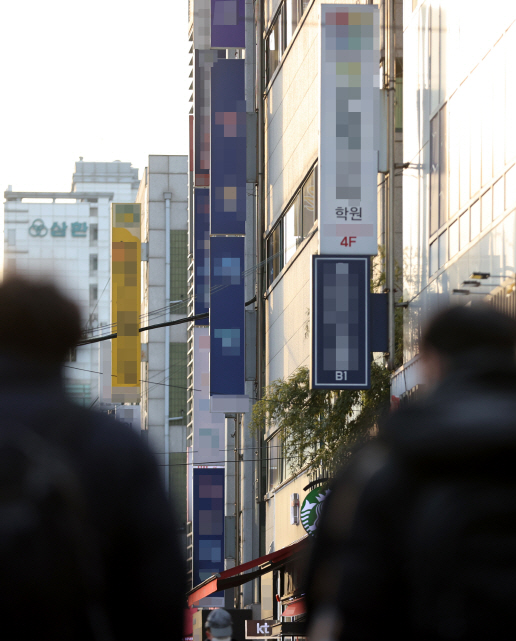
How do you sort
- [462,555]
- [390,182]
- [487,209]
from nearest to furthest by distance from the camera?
[462,555], [487,209], [390,182]

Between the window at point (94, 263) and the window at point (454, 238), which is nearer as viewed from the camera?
the window at point (454, 238)

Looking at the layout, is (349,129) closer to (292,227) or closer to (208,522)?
(292,227)

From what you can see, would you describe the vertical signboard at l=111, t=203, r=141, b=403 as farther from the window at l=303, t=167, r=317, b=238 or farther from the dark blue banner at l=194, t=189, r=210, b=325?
the window at l=303, t=167, r=317, b=238

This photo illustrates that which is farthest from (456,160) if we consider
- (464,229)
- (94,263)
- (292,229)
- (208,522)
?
(94,263)

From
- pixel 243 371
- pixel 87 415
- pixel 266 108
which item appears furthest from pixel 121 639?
pixel 266 108

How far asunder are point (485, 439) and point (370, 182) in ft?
47.2

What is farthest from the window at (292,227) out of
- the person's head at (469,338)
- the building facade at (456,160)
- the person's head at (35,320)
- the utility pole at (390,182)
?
the person's head at (469,338)

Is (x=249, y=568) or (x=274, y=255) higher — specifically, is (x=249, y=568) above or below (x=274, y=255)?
below

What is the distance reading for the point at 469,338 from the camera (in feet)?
9.10

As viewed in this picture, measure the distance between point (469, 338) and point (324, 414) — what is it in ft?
53.6

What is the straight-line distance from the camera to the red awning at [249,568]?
2203 centimetres

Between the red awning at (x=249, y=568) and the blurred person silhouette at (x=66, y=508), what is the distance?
18.6m

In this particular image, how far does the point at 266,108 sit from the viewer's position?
30969mm

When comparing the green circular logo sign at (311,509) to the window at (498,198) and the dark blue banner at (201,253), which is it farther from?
the dark blue banner at (201,253)
